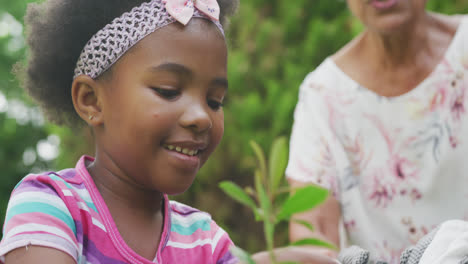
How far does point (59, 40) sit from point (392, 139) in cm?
159

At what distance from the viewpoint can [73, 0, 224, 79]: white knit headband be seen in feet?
5.45

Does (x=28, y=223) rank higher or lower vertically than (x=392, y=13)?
lower

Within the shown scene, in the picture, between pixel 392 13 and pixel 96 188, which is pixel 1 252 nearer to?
pixel 96 188

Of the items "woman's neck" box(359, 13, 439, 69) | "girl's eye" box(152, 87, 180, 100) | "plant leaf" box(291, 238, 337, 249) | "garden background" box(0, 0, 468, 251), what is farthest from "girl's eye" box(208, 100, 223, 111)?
"garden background" box(0, 0, 468, 251)

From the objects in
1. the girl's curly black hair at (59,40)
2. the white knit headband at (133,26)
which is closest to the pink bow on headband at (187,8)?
the white knit headband at (133,26)

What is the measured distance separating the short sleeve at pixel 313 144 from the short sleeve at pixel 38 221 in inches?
54.2

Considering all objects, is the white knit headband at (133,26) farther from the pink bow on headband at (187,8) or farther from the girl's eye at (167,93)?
the girl's eye at (167,93)

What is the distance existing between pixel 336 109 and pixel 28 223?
1.73m

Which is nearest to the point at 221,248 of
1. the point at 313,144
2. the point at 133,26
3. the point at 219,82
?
the point at 219,82

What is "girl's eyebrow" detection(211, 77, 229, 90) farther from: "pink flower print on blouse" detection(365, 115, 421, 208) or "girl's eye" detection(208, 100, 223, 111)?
"pink flower print on blouse" detection(365, 115, 421, 208)

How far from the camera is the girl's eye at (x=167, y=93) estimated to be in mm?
1576

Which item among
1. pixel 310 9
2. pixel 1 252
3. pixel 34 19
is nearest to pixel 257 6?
pixel 310 9

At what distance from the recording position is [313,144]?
275 centimetres

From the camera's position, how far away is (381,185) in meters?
2.75
